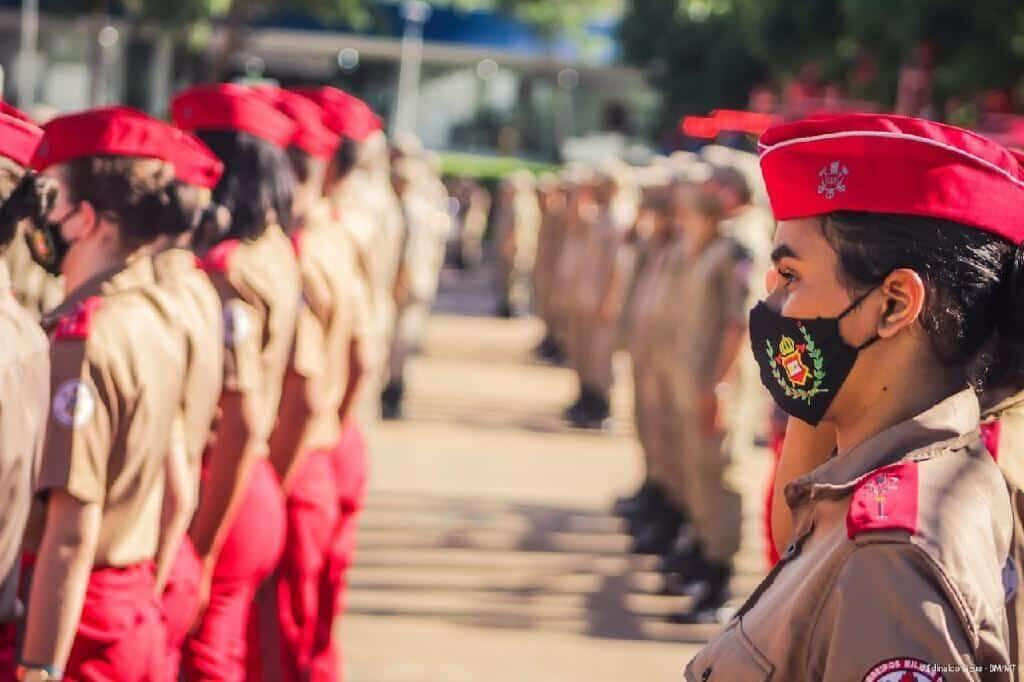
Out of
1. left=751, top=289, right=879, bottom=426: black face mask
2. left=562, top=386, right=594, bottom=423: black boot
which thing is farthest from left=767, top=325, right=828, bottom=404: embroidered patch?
left=562, top=386, right=594, bottom=423: black boot

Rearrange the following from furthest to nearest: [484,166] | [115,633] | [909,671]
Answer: [484,166] → [115,633] → [909,671]

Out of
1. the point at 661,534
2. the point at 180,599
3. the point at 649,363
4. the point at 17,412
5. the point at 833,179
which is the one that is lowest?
the point at 661,534

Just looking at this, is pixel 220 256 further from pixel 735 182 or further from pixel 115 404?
pixel 735 182

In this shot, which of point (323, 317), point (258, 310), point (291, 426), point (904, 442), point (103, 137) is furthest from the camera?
point (323, 317)

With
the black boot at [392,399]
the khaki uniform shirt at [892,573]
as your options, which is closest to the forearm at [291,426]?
the khaki uniform shirt at [892,573]

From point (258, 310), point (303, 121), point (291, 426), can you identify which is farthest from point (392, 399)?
point (258, 310)

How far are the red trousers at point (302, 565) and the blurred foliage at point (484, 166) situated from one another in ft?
103

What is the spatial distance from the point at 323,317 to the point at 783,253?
11.4ft

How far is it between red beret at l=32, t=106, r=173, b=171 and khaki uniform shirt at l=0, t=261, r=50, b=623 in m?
0.66

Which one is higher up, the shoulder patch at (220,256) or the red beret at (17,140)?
the red beret at (17,140)

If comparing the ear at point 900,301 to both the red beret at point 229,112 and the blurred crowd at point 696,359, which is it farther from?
the blurred crowd at point 696,359

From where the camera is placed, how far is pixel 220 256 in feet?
16.8

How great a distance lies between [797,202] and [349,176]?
587cm

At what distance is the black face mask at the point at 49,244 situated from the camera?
387cm
